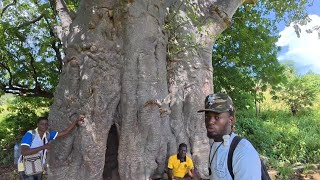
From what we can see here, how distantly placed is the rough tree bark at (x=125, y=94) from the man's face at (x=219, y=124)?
3.70 meters

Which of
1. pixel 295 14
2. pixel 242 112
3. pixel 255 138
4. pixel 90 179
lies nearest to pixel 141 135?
pixel 90 179

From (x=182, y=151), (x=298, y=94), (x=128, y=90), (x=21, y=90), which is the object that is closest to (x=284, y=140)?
(x=298, y=94)

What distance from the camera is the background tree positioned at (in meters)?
6.04

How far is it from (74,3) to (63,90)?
5250 mm

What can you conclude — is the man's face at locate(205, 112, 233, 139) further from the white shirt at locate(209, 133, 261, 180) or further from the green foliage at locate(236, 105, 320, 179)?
the green foliage at locate(236, 105, 320, 179)

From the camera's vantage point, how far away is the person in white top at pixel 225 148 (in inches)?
80.7

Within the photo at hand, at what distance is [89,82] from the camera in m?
6.20

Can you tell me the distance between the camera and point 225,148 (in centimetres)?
222

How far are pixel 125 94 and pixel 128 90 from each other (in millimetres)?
85

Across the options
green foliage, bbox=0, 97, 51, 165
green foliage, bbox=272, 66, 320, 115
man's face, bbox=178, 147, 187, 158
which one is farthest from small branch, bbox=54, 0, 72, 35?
green foliage, bbox=272, 66, 320, 115

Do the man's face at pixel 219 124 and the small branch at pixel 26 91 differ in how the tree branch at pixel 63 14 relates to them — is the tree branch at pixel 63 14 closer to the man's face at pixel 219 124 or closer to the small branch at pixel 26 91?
the small branch at pixel 26 91

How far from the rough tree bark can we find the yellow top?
0.27 meters

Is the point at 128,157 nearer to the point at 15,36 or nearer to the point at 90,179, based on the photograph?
the point at 90,179

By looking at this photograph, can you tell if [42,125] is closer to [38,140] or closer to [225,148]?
[38,140]
